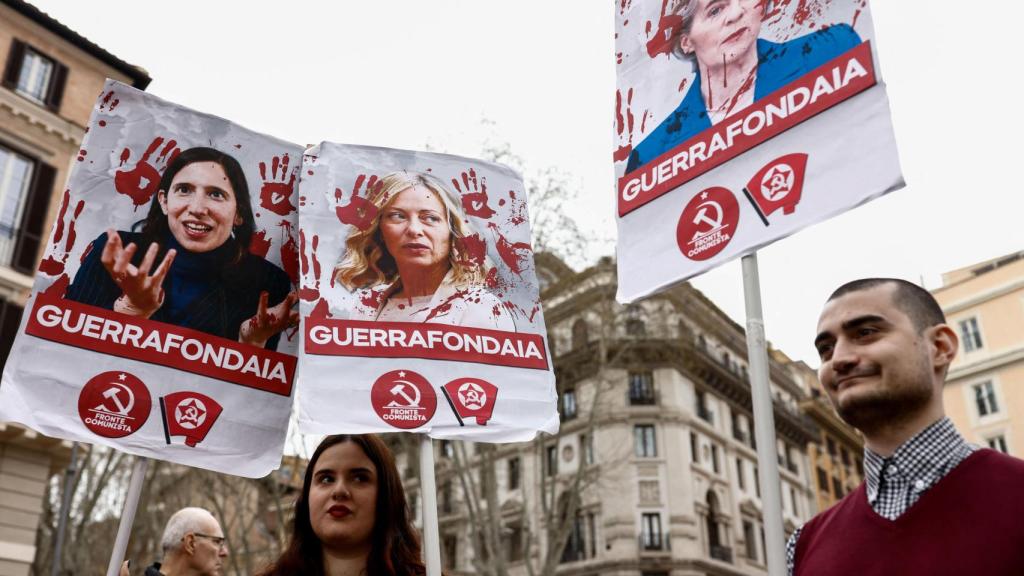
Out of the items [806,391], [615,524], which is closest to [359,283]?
[615,524]

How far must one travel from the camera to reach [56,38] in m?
18.1

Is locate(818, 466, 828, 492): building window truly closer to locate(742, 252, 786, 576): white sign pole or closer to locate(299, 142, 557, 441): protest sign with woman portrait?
locate(299, 142, 557, 441): protest sign with woman portrait

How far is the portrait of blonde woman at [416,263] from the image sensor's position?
12.5 feet

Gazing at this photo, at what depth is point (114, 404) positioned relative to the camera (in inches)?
140

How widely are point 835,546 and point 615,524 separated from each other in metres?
32.3

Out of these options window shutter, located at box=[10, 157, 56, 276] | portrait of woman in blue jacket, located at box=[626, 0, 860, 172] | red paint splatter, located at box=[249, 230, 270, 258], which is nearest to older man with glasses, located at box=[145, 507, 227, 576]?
red paint splatter, located at box=[249, 230, 270, 258]

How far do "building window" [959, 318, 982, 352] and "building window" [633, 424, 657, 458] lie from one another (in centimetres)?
1790

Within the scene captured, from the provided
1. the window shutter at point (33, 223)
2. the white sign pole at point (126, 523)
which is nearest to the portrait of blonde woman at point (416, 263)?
the white sign pole at point (126, 523)

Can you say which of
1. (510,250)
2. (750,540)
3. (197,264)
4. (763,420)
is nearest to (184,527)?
(197,264)

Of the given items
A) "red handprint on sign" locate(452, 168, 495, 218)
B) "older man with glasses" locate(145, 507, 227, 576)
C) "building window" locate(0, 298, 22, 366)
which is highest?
"building window" locate(0, 298, 22, 366)

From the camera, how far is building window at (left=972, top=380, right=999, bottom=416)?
4081cm

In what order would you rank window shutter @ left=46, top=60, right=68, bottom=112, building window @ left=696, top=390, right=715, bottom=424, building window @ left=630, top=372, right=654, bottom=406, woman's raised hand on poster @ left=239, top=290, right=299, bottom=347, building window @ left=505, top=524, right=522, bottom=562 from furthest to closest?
building window @ left=696, top=390, right=715, bottom=424 → building window @ left=630, top=372, right=654, bottom=406 → building window @ left=505, top=524, right=522, bottom=562 → window shutter @ left=46, top=60, right=68, bottom=112 → woman's raised hand on poster @ left=239, top=290, right=299, bottom=347

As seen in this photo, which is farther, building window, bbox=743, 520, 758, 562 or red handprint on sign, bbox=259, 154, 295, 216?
building window, bbox=743, 520, 758, 562

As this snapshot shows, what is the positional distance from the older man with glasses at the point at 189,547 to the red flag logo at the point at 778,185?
4082mm
